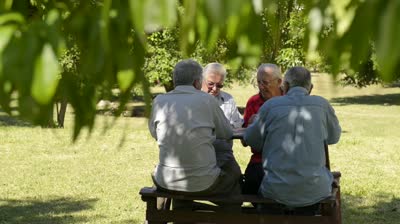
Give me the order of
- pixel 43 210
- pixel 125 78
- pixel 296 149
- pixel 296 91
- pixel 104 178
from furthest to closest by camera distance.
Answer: pixel 104 178
pixel 43 210
pixel 296 91
pixel 296 149
pixel 125 78


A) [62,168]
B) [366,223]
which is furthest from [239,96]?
[366,223]

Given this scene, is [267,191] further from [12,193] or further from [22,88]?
[12,193]

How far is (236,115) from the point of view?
727 centimetres

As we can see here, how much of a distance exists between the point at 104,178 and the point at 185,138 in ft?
18.4

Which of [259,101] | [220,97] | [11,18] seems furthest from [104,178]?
[11,18]

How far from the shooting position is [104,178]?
10602 mm

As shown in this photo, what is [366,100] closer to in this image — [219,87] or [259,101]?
[219,87]

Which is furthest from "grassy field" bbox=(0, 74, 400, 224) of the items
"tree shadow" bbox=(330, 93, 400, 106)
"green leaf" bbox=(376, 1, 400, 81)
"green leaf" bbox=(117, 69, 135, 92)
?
"tree shadow" bbox=(330, 93, 400, 106)

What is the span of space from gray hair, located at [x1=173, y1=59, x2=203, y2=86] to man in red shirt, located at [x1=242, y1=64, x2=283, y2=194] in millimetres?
851

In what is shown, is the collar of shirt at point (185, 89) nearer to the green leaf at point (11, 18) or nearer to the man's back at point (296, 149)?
the man's back at point (296, 149)

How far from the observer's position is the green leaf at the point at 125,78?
1412 millimetres

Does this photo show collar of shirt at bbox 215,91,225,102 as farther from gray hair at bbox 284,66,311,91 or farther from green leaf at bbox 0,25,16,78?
green leaf at bbox 0,25,16,78

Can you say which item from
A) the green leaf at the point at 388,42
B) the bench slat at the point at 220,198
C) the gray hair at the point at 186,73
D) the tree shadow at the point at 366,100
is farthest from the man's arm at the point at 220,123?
the tree shadow at the point at 366,100

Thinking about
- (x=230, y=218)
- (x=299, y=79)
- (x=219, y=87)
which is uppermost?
(x=299, y=79)
